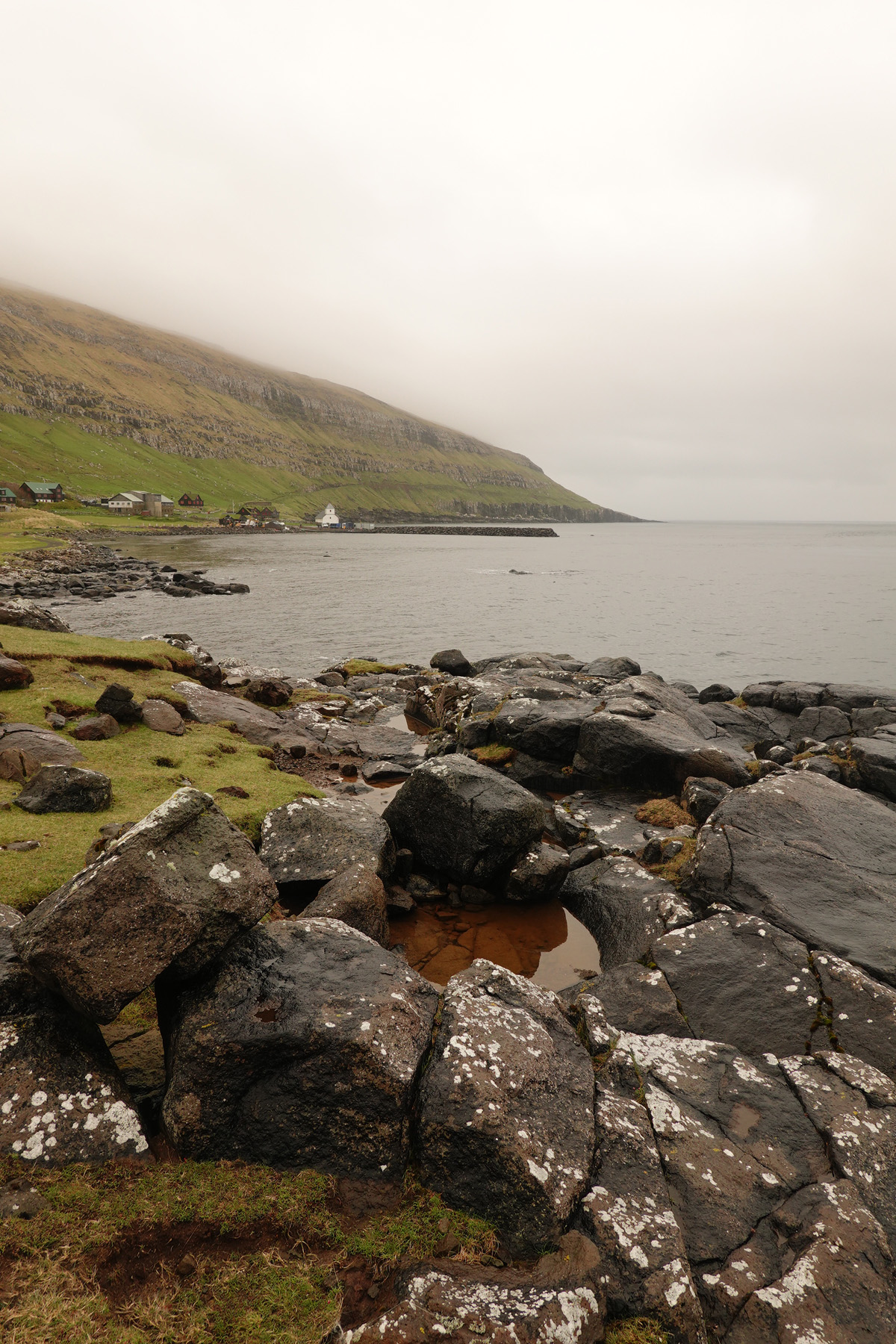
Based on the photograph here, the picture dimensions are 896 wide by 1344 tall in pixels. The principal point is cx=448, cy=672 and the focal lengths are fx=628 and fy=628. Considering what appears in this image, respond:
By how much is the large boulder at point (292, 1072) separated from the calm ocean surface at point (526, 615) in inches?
1399

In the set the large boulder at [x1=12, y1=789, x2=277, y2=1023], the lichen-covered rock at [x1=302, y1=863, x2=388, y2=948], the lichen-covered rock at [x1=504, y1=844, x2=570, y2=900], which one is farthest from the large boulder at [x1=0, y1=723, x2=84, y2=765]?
the lichen-covered rock at [x1=504, y1=844, x2=570, y2=900]

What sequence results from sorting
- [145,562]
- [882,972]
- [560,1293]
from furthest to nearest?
[145,562] < [882,972] < [560,1293]

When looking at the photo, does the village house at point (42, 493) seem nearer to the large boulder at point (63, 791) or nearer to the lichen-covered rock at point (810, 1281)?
the large boulder at point (63, 791)

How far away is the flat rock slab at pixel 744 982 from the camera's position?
9000mm

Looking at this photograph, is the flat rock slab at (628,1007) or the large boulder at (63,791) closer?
the flat rock slab at (628,1007)

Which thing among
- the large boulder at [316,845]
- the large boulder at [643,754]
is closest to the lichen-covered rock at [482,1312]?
the large boulder at [316,845]

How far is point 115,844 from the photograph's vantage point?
291 inches

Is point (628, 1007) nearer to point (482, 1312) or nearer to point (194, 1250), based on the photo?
point (482, 1312)

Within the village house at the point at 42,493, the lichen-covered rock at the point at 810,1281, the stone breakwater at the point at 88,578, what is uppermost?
the lichen-covered rock at the point at 810,1281

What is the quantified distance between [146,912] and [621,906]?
32.2 ft

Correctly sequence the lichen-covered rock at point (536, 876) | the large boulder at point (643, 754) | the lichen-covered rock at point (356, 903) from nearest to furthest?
the lichen-covered rock at point (356, 903) < the lichen-covered rock at point (536, 876) < the large boulder at point (643, 754)

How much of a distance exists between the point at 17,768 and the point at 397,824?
9.11 m

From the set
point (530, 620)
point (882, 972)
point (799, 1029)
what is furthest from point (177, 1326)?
point (530, 620)

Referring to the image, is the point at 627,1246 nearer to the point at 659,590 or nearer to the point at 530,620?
the point at 530,620
